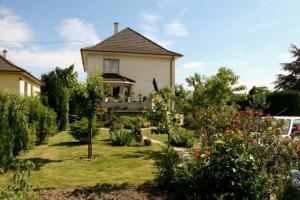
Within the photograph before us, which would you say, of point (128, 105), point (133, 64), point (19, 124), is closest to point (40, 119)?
point (19, 124)

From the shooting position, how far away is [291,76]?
5200 cm

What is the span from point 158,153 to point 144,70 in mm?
21173

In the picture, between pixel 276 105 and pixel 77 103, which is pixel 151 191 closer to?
pixel 77 103

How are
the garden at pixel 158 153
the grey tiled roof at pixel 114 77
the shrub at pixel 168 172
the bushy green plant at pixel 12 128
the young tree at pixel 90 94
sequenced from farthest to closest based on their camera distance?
the grey tiled roof at pixel 114 77 < the young tree at pixel 90 94 < the bushy green plant at pixel 12 128 < the shrub at pixel 168 172 < the garden at pixel 158 153

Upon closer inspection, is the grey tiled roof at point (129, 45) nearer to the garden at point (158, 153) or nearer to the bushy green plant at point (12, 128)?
the garden at point (158, 153)

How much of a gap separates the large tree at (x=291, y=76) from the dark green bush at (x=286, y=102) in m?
20.8

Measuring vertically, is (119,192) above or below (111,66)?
below

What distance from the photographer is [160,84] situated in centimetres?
3500

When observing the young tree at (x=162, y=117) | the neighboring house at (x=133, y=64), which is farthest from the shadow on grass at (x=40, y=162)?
the neighboring house at (x=133, y=64)

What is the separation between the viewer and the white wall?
3453 centimetres

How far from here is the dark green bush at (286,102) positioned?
102 ft

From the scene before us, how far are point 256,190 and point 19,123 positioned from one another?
895cm

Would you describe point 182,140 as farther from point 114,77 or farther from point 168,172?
point 114,77

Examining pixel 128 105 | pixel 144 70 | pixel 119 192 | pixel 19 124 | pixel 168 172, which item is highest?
pixel 144 70
